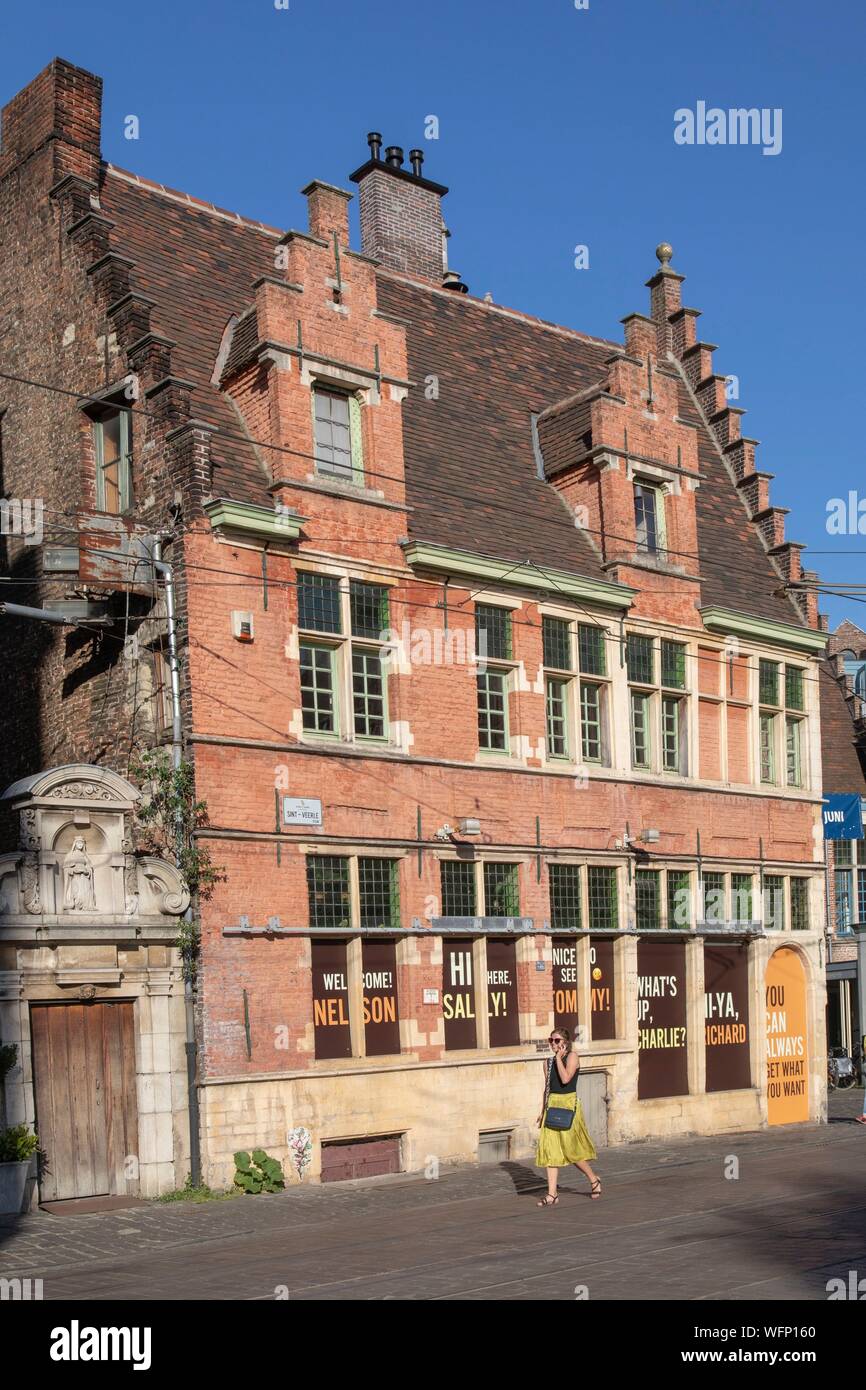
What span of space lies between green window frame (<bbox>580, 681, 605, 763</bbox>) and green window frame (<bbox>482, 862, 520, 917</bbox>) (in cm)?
262

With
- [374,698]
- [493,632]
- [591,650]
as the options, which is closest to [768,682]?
[591,650]

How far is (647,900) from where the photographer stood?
2573cm

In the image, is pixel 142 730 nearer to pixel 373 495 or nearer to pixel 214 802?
pixel 214 802

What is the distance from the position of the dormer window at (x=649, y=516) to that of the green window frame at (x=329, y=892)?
28.6 ft

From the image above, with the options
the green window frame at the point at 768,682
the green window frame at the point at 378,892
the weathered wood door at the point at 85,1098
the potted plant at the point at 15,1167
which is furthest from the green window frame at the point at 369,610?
the green window frame at the point at 768,682

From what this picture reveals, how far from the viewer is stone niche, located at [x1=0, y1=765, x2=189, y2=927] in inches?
696

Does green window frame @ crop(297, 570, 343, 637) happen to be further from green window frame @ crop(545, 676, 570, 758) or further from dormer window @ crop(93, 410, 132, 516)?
green window frame @ crop(545, 676, 570, 758)

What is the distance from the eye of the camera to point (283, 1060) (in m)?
19.6

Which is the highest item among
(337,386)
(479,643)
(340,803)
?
(337,386)

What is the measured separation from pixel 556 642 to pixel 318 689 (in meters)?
4.98

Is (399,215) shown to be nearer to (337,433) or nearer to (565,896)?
(337,433)
